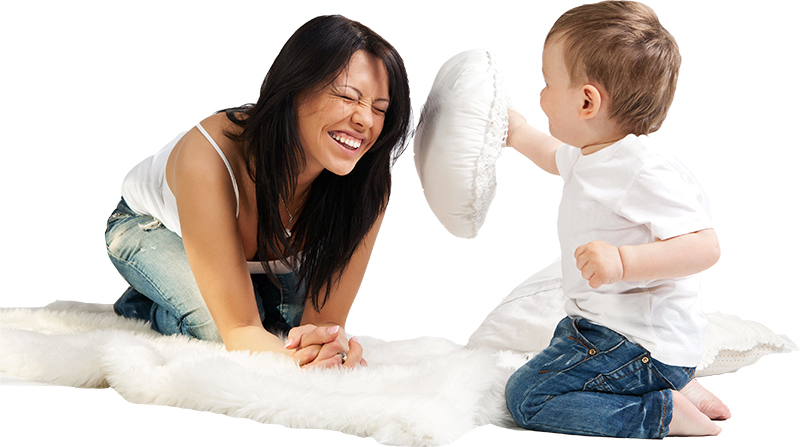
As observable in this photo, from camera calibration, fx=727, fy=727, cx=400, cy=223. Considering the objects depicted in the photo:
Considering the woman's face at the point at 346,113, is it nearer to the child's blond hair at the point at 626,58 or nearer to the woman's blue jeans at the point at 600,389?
the child's blond hair at the point at 626,58

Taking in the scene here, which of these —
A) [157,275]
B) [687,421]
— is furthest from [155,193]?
[687,421]

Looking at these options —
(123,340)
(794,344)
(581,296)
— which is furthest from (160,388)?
(794,344)

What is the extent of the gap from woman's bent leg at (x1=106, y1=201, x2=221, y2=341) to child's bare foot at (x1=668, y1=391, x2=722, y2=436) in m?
1.54

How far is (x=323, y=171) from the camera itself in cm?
257

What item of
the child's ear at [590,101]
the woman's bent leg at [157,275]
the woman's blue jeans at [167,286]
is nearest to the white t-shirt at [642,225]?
the child's ear at [590,101]

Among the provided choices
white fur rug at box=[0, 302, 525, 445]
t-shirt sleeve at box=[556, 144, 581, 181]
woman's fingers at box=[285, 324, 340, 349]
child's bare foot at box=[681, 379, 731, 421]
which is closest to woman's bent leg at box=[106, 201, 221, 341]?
white fur rug at box=[0, 302, 525, 445]

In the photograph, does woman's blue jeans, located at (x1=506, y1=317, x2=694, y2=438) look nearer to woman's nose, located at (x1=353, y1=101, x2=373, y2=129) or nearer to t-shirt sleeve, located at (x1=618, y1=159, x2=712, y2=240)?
t-shirt sleeve, located at (x1=618, y1=159, x2=712, y2=240)

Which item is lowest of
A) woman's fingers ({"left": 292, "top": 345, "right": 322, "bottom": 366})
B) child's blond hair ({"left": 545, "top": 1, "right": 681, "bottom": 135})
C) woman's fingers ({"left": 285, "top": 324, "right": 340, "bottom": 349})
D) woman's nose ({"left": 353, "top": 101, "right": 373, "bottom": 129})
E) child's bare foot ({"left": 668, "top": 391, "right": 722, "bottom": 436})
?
child's bare foot ({"left": 668, "top": 391, "right": 722, "bottom": 436})

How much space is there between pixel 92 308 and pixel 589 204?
2.31m

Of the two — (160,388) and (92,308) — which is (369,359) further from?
(92,308)

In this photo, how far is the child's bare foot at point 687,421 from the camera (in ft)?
5.99

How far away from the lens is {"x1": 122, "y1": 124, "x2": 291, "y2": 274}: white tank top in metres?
2.63

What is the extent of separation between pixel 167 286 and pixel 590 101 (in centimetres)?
167

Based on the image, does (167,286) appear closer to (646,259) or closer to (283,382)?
(283,382)
